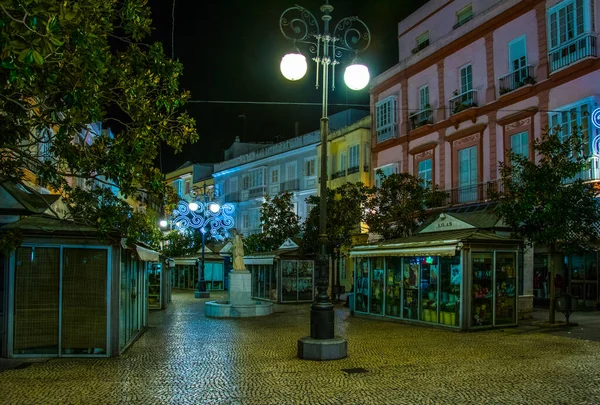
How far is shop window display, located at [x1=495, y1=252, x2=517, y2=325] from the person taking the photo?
17.1m

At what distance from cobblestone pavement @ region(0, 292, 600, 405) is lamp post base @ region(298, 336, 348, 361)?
0.20 metres

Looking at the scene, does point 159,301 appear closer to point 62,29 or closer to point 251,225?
point 62,29

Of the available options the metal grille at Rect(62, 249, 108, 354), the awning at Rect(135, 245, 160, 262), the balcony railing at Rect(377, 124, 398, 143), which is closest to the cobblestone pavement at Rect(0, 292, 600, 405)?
the metal grille at Rect(62, 249, 108, 354)

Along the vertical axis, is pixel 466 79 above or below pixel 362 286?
above

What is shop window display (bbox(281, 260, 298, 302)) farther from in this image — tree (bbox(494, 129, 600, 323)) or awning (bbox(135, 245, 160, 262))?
awning (bbox(135, 245, 160, 262))

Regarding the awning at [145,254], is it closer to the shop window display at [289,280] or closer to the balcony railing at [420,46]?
the shop window display at [289,280]

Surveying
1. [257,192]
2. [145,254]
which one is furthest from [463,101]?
[257,192]

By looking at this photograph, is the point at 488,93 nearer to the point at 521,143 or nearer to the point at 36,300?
the point at 521,143

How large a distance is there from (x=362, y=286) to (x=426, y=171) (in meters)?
10.2

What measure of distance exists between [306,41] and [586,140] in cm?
1222

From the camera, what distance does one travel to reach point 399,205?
25.1 meters

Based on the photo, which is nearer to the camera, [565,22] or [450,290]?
[450,290]

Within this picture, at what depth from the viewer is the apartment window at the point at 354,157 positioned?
3744 cm

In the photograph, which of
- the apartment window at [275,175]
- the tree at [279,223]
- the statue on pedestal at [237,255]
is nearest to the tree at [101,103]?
the statue on pedestal at [237,255]
